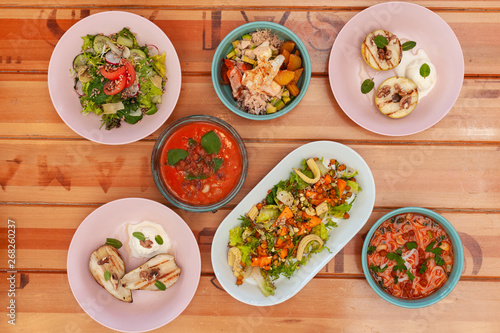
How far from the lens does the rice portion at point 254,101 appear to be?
6.79 ft

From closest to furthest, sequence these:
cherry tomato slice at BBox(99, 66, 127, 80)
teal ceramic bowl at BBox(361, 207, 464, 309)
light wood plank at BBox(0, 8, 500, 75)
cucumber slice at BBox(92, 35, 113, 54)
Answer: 1. cherry tomato slice at BBox(99, 66, 127, 80)
2. cucumber slice at BBox(92, 35, 113, 54)
3. teal ceramic bowl at BBox(361, 207, 464, 309)
4. light wood plank at BBox(0, 8, 500, 75)

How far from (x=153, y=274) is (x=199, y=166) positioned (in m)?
0.72

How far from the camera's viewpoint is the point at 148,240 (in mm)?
2154

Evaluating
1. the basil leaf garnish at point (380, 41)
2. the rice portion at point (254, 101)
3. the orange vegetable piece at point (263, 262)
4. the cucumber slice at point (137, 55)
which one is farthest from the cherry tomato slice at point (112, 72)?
the basil leaf garnish at point (380, 41)

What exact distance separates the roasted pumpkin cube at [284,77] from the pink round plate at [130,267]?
102cm

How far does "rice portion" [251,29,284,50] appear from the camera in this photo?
2.10 metres

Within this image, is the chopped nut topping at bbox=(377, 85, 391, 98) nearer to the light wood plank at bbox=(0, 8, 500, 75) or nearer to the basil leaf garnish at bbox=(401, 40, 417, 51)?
the basil leaf garnish at bbox=(401, 40, 417, 51)

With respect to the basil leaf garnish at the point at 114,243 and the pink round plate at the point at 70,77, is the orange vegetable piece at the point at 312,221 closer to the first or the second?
the pink round plate at the point at 70,77

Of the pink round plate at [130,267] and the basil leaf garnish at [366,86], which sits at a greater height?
the basil leaf garnish at [366,86]

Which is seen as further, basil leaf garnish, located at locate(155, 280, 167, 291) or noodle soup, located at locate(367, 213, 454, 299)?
noodle soup, located at locate(367, 213, 454, 299)

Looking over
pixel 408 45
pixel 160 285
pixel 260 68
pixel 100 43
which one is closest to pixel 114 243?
pixel 160 285

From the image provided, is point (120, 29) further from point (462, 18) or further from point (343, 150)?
point (462, 18)

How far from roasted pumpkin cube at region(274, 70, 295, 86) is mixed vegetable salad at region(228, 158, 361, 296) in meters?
0.50

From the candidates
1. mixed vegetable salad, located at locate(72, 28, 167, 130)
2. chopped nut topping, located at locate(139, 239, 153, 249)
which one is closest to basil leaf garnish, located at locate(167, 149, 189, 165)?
mixed vegetable salad, located at locate(72, 28, 167, 130)
